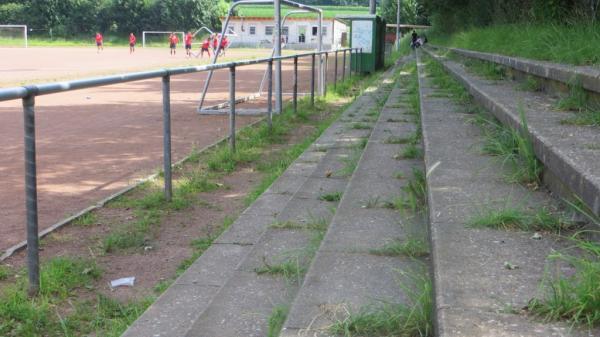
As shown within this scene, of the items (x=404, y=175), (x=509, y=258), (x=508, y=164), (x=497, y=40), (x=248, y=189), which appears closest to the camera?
(x=509, y=258)

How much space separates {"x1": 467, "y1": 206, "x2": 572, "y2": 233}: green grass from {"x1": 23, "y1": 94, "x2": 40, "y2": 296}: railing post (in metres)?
2.12

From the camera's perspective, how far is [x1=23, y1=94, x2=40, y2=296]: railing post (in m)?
3.45

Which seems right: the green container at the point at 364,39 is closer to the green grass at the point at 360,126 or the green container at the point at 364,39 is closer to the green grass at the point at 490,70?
the green grass at the point at 490,70

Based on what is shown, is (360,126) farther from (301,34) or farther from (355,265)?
(301,34)

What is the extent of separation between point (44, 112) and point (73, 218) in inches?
291

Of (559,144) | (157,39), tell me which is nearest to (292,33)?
(157,39)

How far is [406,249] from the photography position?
9.75ft

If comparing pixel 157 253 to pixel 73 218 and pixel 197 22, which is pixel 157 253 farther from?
pixel 197 22

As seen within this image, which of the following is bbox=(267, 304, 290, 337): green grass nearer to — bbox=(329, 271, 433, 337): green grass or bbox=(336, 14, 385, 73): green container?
bbox=(329, 271, 433, 337): green grass

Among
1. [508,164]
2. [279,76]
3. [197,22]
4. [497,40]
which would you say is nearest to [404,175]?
[508,164]

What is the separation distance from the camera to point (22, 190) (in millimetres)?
5703

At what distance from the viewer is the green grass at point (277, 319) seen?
2.50 metres

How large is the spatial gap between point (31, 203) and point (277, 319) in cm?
158

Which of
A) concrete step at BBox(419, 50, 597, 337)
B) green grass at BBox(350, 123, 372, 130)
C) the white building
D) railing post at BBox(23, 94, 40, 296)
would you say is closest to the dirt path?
railing post at BBox(23, 94, 40, 296)
